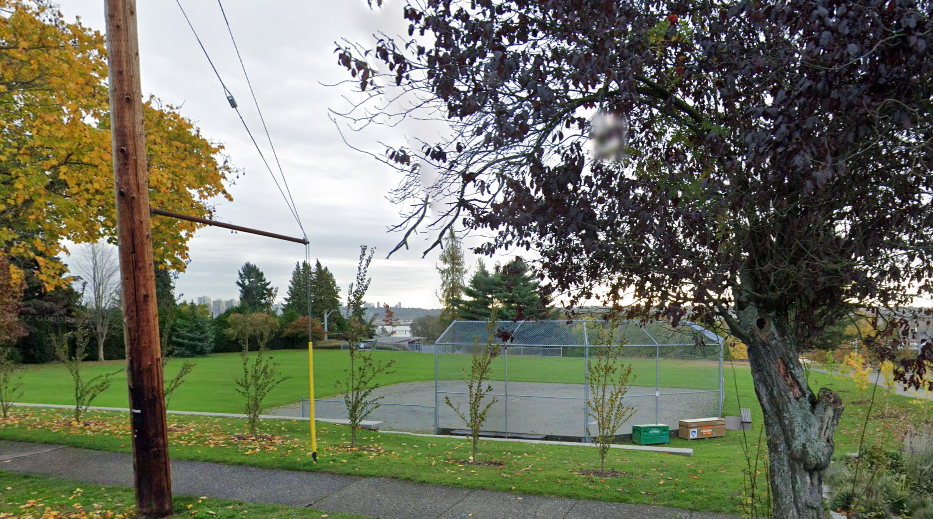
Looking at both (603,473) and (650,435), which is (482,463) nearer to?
(603,473)

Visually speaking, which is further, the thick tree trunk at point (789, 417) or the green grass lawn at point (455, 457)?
the green grass lawn at point (455, 457)

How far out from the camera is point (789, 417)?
4430 mm

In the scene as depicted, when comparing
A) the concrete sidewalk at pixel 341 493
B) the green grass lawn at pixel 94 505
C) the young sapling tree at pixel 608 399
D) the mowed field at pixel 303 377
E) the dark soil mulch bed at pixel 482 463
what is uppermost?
the young sapling tree at pixel 608 399

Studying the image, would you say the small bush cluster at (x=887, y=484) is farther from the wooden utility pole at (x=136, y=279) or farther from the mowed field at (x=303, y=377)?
the mowed field at (x=303, y=377)

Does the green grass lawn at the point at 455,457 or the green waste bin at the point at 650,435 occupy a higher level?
the green grass lawn at the point at 455,457

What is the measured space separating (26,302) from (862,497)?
1505 inches

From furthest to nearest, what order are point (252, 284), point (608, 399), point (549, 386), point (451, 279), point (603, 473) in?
1. point (252, 284)
2. point (451, 279)
3. point (549, 386)
4. point (608, 399)
5. point (603, 473)

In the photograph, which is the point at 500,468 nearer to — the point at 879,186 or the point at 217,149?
the point at 879,186

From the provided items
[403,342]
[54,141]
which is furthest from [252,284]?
[54,141]

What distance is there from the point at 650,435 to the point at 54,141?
1285cm

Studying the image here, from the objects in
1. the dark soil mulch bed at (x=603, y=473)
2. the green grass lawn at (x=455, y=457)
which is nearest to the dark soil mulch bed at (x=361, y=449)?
the green grass lawn at (x=455, y=457)

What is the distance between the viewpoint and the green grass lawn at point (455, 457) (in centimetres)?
663

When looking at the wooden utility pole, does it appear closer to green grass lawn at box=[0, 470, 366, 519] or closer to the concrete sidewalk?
green grass lawn at box=[0, 470, 366, 519]

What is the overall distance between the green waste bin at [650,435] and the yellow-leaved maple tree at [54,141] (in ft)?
36.0
